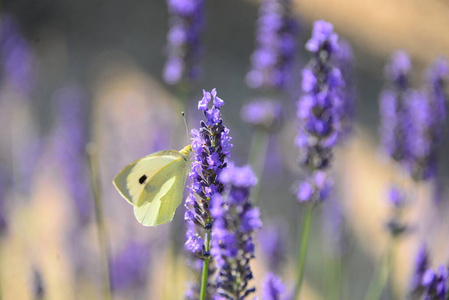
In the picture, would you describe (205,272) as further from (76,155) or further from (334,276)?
→ (76,155)

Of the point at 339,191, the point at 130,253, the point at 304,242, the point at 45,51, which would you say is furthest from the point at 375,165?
the point at 45,51

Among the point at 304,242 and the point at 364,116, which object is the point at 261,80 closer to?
the point at 304,242

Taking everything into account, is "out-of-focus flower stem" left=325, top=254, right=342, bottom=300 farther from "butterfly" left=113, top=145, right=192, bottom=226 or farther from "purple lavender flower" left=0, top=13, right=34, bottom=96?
"purple lavender flower" left=0, top=13, right=34, bottom=96

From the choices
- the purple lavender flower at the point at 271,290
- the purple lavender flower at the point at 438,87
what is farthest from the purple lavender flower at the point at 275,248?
the purple lavender flower at the point at 271,290

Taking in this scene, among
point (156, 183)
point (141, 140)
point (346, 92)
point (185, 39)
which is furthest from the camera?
point (141, 140)

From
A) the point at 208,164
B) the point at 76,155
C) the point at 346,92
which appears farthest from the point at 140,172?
the point at 76,155

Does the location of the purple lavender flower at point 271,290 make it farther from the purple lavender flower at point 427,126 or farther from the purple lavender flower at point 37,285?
the purple lavender flower at point 427,126
